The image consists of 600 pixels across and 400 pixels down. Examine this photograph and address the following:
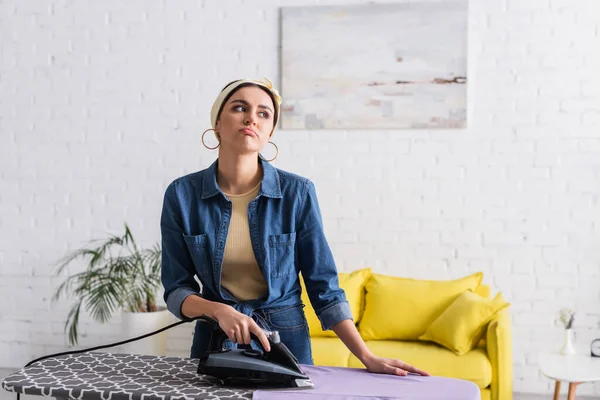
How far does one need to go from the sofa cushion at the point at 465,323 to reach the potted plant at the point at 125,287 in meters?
1.51

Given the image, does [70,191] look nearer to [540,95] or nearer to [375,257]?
[375,257]

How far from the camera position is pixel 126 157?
419cm

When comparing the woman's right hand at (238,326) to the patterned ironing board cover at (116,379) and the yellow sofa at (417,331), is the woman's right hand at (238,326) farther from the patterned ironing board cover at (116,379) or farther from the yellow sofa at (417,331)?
the yellow sofa at (417,331)

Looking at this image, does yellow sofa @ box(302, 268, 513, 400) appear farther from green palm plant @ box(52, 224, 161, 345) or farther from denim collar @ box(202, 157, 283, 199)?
denim collar @ box(202, 157, 283, 199)

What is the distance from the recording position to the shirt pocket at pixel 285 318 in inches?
68.4

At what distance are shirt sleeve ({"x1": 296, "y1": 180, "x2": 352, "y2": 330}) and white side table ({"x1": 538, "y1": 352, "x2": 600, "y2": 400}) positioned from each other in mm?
1681

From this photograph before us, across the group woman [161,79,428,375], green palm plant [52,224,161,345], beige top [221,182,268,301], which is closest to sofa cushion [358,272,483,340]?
green palm plant [52,224,161,345]

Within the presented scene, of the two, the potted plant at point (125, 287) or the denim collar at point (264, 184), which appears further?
the potted plant at point (125, 287)

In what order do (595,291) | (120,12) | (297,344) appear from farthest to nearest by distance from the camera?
1. (120,12)
2. (595,291)
3. (297,344)

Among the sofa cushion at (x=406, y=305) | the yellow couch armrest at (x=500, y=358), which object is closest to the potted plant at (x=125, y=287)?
the sofa cushion at (x=406, y=305)

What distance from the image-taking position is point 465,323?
10.9 feet

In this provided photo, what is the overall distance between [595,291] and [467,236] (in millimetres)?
741

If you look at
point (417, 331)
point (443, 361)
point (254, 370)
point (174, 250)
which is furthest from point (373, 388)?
point (417, 331)

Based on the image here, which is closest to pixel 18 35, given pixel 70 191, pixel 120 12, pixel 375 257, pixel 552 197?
pixel 120 12
